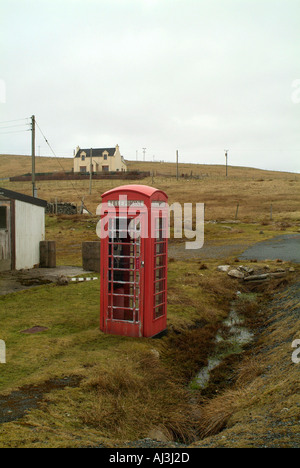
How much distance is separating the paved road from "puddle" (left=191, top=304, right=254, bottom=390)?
8.21 meters

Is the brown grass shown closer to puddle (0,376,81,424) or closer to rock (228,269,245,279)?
puddle (0,376,81,424)

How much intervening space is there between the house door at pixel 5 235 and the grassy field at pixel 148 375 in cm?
395

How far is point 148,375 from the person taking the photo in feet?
22.9

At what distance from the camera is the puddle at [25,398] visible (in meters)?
5.29

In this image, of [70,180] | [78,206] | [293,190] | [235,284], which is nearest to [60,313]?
[235,284]

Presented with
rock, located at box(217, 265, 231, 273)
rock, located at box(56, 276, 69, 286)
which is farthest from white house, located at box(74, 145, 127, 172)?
rock, located at box(56, 276, 69, 286)

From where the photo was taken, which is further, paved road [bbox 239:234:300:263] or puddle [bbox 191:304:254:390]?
paved road [bbox 239:234:300:263]

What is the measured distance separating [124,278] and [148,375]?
2.43 metres

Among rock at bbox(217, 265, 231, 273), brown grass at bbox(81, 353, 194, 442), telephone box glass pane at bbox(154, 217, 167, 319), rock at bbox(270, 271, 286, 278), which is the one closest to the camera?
brown grass at bbox(81, 353, 194, 442)

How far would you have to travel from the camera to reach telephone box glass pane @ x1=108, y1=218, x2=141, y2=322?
841 cm

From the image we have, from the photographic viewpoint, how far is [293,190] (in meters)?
58.3

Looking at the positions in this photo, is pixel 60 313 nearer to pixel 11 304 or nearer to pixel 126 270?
pixel 11 304

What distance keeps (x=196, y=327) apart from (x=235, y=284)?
18.2 ft
